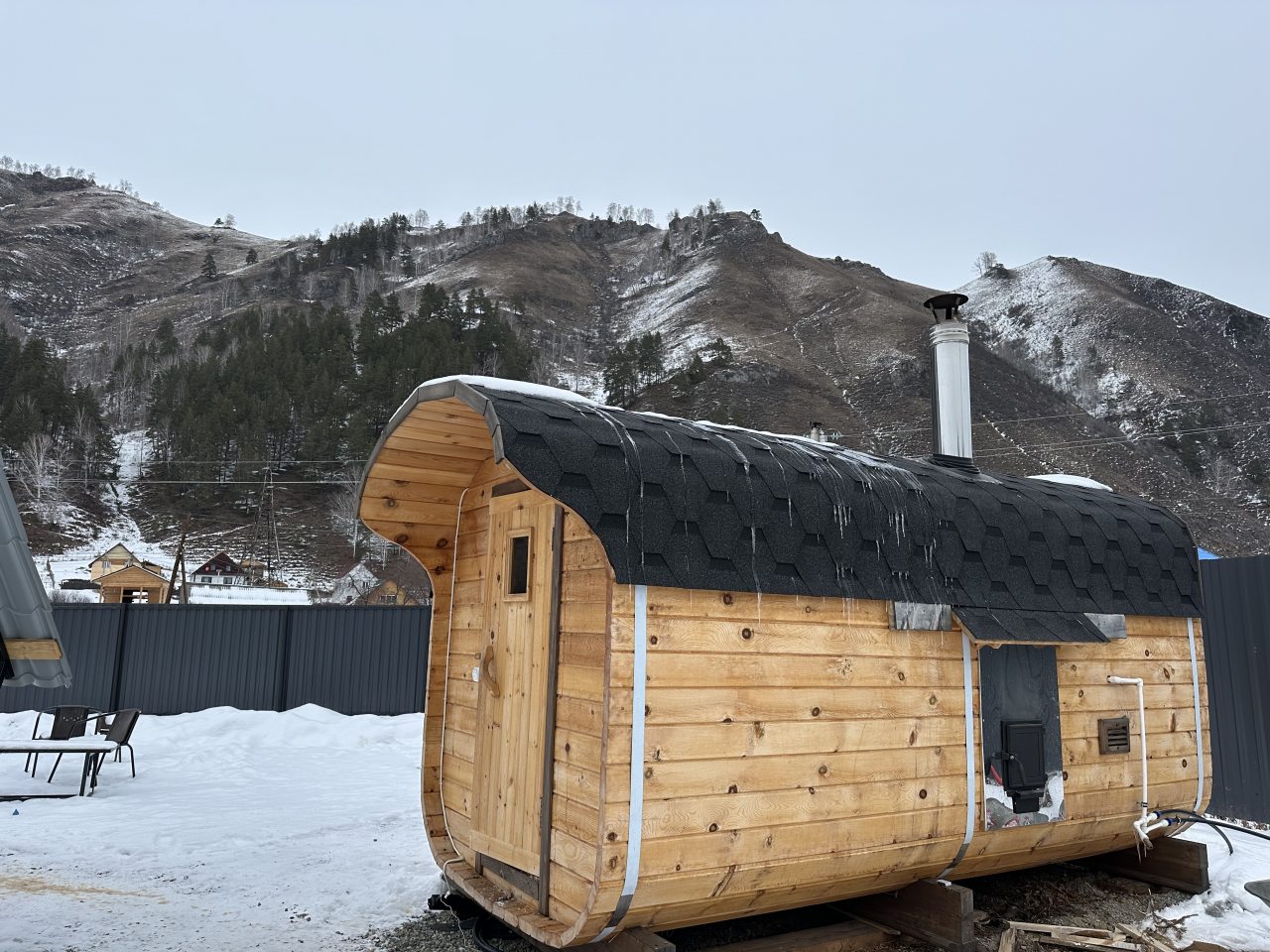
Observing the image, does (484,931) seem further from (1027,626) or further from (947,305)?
(947,305)

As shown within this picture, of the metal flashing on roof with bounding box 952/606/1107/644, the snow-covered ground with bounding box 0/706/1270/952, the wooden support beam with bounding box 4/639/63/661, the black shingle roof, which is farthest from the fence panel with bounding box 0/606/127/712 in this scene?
the metal flashing on roof with bounding box 952/606/1107/644

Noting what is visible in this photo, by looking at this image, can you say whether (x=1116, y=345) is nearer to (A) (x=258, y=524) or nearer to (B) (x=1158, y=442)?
(B) (x=1158, y=442)

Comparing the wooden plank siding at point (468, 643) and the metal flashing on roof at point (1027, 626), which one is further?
the metal flashing on roof at point (1027, 626)

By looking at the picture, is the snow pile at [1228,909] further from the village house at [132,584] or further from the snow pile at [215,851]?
the village house at [132,584]

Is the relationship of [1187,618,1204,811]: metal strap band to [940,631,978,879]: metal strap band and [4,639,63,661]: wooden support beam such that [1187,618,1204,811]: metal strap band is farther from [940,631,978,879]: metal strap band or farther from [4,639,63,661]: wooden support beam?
[4,639,63,661]: wooden support beam

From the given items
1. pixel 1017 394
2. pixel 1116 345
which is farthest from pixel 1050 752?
pixel 1116 345

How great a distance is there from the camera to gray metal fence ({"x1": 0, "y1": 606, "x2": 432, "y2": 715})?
12.2 meters

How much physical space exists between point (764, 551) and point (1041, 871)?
359cm

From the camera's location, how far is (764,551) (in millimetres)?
3871

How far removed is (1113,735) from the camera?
500 centimetres

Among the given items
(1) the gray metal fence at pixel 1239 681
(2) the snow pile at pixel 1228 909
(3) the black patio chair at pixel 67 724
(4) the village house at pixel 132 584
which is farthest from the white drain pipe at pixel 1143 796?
(4) the village house at pixel 132 584

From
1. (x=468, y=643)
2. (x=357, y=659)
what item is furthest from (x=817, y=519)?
(x=357, y=659)

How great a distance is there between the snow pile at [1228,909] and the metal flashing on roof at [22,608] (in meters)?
5.37

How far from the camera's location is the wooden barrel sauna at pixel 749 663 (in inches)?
136
